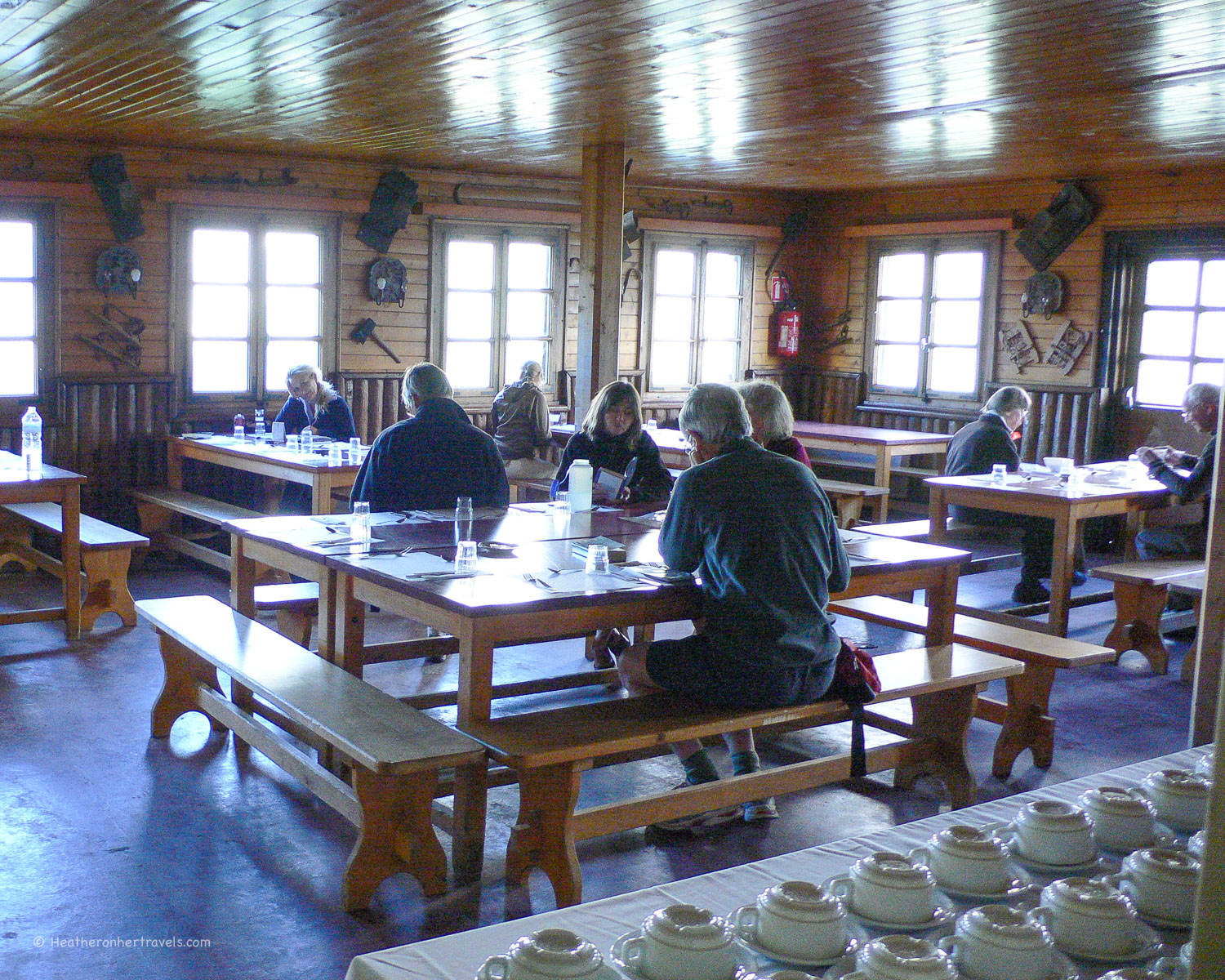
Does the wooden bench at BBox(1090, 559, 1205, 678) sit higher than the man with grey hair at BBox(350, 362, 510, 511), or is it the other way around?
the man with grey hair at BBox(350, 362, 510, 511)

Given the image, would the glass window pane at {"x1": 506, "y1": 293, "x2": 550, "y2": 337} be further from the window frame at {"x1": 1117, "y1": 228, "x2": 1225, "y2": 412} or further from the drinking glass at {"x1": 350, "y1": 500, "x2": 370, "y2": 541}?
the drinking glass at {"x1": 350, "y1": 500, "x2": 370, "y2": 541}

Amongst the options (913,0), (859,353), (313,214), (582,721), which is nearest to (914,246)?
(859,353)

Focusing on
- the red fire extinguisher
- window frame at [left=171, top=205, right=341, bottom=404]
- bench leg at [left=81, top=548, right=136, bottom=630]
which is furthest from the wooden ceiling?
the red fire extinguisher

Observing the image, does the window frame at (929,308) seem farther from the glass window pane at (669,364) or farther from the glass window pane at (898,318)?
the glass window pane at (669,364)

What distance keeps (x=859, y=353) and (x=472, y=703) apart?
28.4ft

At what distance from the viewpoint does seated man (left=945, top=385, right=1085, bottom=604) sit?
23.6 ft

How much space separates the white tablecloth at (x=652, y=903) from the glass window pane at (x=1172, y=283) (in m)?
8.07

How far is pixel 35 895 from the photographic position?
11.1 ft

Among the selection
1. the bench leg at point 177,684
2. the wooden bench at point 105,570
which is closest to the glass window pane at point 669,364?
the wooden bench at point 105,570

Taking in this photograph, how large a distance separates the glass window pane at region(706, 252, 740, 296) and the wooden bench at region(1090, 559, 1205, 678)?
5.75 metres

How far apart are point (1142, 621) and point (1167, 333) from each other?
393 cm

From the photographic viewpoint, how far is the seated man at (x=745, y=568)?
3.58 m

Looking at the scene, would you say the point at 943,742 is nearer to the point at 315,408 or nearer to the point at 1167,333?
the point at 315,408

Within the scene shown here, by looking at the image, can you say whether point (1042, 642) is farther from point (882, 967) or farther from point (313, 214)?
point (313, 214)
